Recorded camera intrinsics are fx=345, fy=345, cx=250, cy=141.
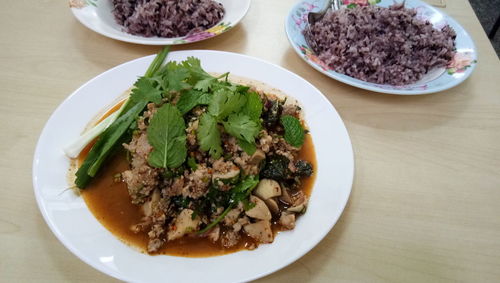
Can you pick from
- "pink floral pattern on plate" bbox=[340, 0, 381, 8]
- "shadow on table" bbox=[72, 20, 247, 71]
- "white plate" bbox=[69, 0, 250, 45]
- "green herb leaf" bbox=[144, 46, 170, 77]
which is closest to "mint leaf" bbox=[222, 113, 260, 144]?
"green herb leaf" bbox=[144, 46, 170, 77]

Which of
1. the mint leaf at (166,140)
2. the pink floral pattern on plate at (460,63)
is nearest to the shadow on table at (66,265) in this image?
the mint leaf at (166,140)

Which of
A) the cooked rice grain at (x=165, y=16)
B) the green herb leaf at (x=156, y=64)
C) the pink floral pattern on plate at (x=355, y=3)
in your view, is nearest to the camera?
the green herb leaf at (x=156, y=64)

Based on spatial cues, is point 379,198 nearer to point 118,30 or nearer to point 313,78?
point 313,78

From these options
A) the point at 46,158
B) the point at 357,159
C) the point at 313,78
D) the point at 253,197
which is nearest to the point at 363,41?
the point at 313,78

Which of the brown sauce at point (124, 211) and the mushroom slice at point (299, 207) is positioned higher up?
the mushroom slice at point (299, 207)

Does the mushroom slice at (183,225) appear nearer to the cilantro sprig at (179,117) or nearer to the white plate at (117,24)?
the cilantro sprig at (179,117)

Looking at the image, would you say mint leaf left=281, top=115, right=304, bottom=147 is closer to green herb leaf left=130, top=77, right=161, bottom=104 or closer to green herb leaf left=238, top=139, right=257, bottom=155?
green herb leaf left=238, top=139, right=257, bottom=155
